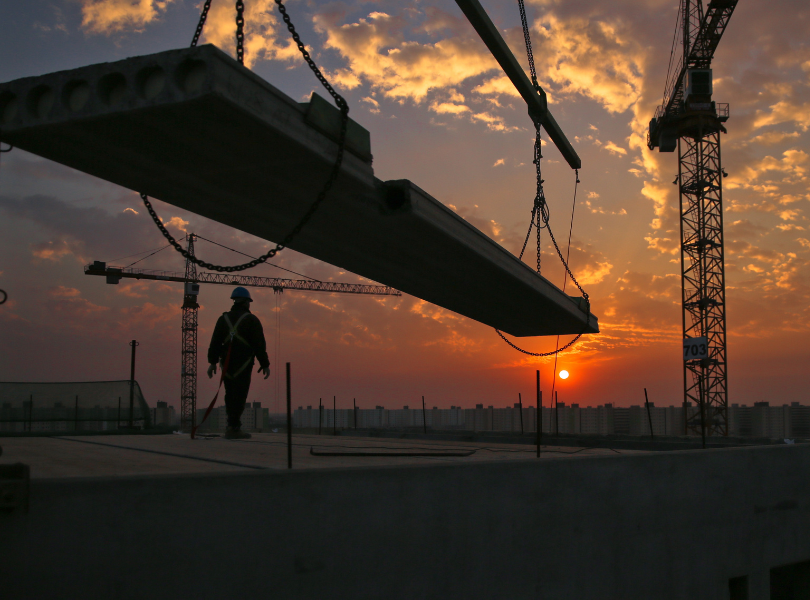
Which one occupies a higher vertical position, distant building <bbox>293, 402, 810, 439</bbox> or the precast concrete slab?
the precast concrete slab

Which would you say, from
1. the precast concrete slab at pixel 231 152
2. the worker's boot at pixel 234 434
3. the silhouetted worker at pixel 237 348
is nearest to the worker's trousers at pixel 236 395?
the silhouetted worker at pixel 237 348

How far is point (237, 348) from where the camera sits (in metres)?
9.20

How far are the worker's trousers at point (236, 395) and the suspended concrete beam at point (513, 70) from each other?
9707mm

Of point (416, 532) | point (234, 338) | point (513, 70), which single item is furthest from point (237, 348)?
point (513, 70)

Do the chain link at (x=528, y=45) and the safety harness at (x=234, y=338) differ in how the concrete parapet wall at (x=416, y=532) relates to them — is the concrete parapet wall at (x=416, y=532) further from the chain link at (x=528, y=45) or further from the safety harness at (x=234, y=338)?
the chain link at (x=528, y=45)

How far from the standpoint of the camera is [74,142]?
560cm

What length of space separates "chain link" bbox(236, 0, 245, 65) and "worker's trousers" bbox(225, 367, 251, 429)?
5293mm

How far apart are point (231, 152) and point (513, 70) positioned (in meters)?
12.2

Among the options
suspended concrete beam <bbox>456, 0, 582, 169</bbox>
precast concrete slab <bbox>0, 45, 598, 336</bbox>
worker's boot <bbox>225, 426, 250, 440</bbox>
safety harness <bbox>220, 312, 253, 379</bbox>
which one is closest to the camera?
precast concrete slab <bbox>0, 45, 598, 336</bbox>

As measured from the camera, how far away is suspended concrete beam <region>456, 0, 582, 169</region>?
46.1 ft

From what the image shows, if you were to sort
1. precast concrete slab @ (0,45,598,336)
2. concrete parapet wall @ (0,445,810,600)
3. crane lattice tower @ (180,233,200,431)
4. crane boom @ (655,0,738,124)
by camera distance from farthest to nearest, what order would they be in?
crane lattice tower @ (180,233,200,431) → crane boom @ (655,0,738,124) → precast concrete slab @ (0,45,598,336) → concrete parapet wall @ (0,445,810,600)

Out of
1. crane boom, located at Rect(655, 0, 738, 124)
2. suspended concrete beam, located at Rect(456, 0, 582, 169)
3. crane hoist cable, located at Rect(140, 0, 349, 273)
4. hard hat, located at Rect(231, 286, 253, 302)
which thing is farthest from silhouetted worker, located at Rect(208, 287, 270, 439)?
crane boom, located at Rect(655, 0, 738, 124)

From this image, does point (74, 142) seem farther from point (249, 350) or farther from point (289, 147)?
point (249, 350)

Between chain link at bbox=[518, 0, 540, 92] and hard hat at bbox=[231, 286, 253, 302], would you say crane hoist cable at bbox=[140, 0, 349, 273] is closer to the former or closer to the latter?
hard hat at bbox=[231, 286, 253, 302]
